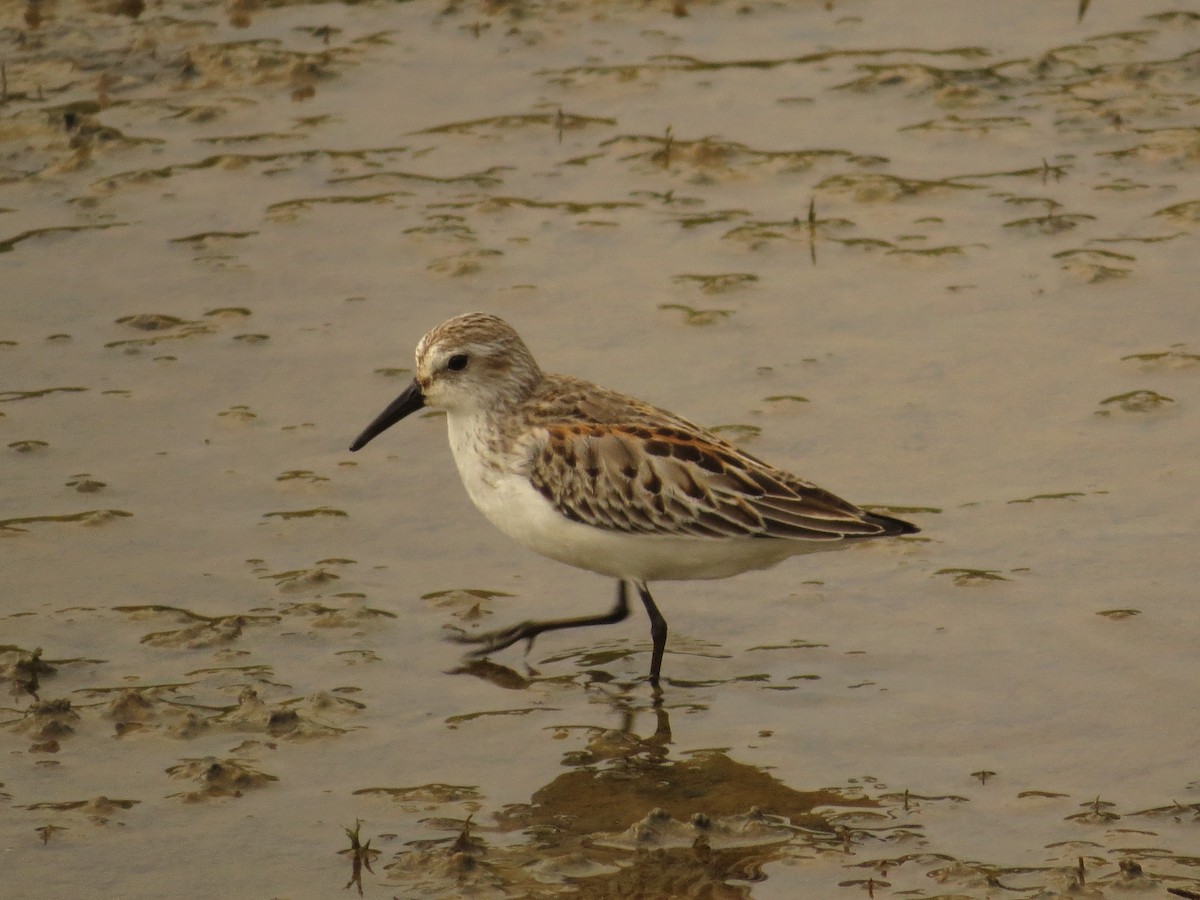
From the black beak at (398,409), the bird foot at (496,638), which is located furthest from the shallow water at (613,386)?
the black beak at (398,409)

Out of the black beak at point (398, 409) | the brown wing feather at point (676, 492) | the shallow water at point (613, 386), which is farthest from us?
the black beak at point (398, 409)

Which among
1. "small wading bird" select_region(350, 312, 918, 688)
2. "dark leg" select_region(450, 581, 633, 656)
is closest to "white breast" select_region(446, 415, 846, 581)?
"small wading bird" select_region(350, 312, 918, 688)

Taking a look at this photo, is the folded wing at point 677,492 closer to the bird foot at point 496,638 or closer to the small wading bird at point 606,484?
the small wading bird at point 606,484

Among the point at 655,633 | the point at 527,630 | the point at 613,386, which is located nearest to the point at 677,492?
the point at 655,633

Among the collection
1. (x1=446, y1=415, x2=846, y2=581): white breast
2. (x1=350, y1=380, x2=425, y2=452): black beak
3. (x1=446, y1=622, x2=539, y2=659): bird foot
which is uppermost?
(x1=350, y1=380, x2=425, y2=452): black beak

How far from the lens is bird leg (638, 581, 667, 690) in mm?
7848

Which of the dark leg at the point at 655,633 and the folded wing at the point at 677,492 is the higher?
the folded wing at the point at 677,492

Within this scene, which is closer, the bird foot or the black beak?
the bird foot

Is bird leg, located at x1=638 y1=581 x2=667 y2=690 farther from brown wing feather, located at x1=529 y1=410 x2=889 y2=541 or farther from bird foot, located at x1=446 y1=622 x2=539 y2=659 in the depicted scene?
bird foot, located at x1=446 y1=622 x2=539 y2=659

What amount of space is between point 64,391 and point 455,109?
403 cm

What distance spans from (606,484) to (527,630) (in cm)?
79

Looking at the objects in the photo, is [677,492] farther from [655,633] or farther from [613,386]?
[613,386]

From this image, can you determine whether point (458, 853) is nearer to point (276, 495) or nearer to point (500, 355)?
point (500, 355)

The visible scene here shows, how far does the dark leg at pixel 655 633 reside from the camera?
785cm
